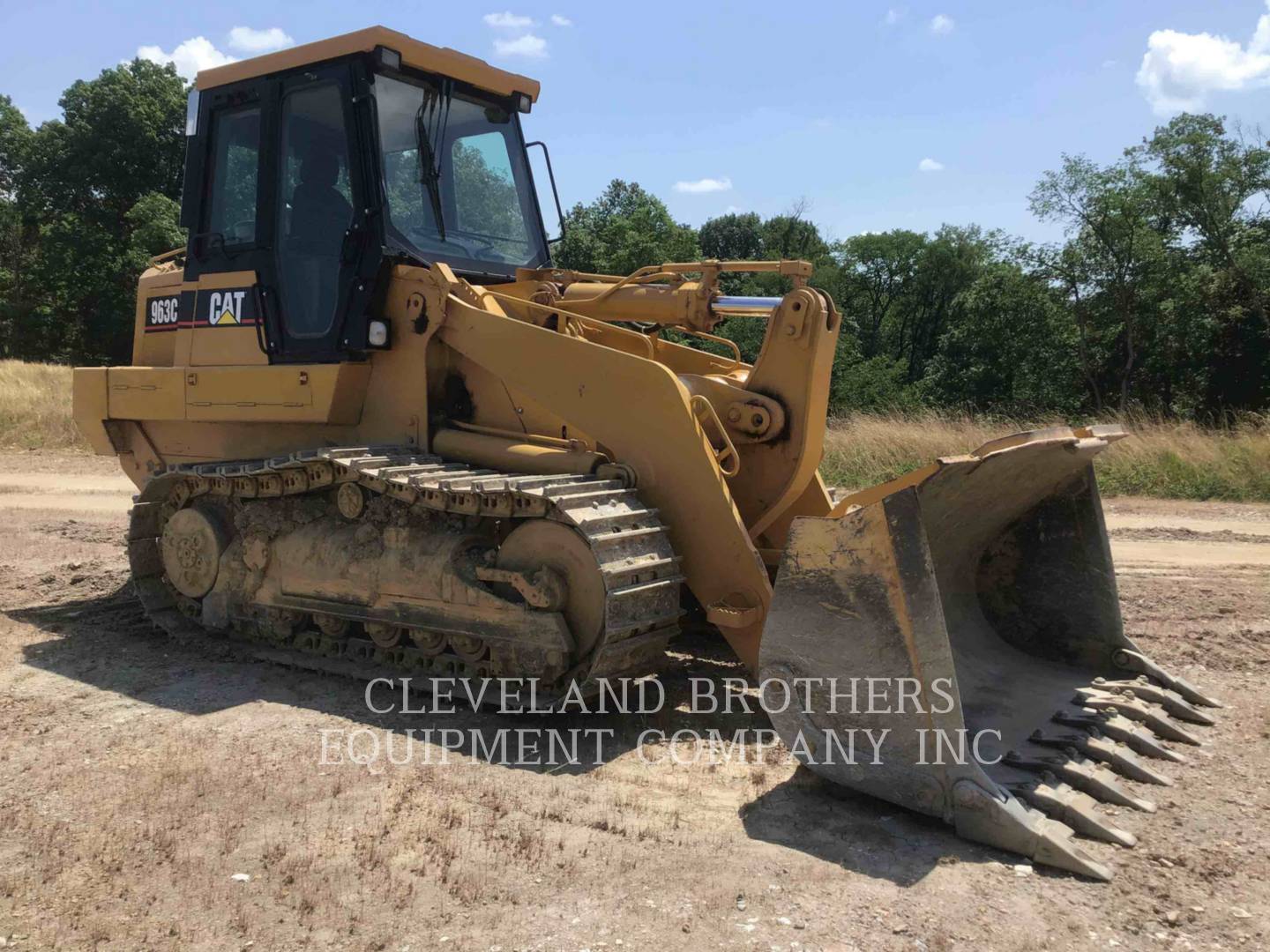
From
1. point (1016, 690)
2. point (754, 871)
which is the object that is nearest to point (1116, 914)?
point (754, 871)

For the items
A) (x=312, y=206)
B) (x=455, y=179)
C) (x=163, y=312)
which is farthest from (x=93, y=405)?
(x=455, y=179)

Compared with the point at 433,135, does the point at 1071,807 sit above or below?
below

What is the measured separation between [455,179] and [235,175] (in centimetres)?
141

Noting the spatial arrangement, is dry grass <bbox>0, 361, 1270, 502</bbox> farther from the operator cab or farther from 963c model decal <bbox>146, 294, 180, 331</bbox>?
963c model decal <bbox>146, 294, 180, 331</bbox>

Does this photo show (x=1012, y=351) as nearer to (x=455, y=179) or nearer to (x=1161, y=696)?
(x=455, y=179)

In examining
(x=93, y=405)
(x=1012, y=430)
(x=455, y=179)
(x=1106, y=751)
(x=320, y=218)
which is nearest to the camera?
(x=1106, y=751)

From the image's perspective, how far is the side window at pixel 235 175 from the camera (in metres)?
6.58

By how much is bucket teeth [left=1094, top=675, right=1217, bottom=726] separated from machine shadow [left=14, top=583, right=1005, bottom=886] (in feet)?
5.42

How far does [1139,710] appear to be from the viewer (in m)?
4.73

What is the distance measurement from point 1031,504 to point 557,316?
2800 mm

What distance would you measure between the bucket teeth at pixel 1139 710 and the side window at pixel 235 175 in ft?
17.6

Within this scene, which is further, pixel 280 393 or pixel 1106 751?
pixel 280 393

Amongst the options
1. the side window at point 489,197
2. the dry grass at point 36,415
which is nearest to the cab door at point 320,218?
the side window at point 489,197

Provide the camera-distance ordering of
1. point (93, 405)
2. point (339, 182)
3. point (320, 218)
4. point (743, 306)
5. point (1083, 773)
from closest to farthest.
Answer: point (1083, 773) → point (743, 306) → point (339, 182) → point (320, 218) → point (93, 405)
